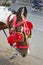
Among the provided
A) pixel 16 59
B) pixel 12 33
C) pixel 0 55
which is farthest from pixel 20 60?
pixel 12 33

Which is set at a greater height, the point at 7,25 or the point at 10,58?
the point at 7,25

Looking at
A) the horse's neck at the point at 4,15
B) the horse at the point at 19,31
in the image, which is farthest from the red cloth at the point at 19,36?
the horse's neck at the point at 4,15

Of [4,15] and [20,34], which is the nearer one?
[20,34]

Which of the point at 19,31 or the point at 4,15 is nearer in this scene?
the point at 19,31

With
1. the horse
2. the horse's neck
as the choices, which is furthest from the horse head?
the horse's neck

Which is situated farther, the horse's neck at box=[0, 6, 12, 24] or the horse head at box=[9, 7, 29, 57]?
the horse's neck at box=[0, 6, 12, 24]

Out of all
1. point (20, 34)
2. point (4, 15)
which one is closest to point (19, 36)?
point (20, 34)

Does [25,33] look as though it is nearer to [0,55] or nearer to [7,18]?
[7,18]

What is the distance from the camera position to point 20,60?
11.7 ft

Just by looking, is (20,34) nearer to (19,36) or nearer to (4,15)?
(19,36)

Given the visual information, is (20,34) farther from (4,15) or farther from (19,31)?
(4,15)

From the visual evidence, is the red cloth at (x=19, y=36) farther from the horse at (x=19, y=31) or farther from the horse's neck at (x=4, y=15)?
the horse's neck at (x=4, y=15)

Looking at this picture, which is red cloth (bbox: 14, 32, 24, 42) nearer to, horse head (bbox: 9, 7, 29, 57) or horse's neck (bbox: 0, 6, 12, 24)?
horse head (bbox: 9, 7, 29, 57)

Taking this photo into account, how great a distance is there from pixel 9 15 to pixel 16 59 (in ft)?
2.64
